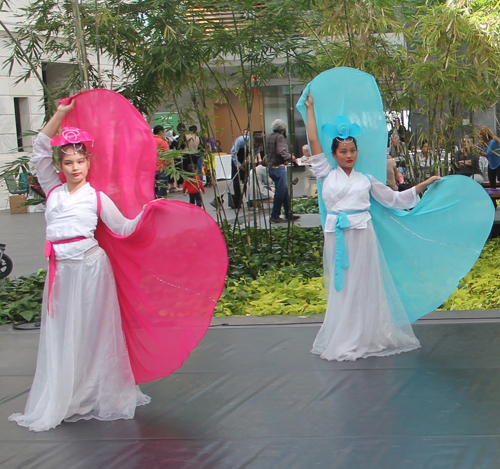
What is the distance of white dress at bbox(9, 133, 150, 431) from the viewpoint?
3543 millimetres

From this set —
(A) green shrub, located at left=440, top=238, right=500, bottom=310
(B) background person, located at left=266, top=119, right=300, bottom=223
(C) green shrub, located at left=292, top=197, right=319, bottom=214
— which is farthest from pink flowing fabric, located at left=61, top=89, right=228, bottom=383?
(C) green shrub, located at left=292, top=197, right=319, bottom=214

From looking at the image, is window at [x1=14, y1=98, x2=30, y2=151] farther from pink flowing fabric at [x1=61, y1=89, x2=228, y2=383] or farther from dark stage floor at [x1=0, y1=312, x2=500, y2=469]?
pink flowing fabric at [x1=61, y1=89, x2=228, y2=383]

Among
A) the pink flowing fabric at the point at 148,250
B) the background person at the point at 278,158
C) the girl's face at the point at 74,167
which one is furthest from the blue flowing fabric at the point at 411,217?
the background person at the point at 278,158

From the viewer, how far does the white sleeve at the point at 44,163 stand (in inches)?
143

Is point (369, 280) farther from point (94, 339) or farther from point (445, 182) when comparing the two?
point (94, 339)

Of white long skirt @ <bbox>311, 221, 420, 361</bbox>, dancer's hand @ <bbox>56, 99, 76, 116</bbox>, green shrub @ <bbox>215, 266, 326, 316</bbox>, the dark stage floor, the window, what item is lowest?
the dark stage floor

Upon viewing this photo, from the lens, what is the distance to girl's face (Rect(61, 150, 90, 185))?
355 centimetres

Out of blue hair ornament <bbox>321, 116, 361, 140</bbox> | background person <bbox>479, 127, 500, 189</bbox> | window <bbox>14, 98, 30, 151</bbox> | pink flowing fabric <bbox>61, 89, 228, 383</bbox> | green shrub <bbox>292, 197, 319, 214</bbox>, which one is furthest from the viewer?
window <bbox>14, 98, 30, 151</bbox>

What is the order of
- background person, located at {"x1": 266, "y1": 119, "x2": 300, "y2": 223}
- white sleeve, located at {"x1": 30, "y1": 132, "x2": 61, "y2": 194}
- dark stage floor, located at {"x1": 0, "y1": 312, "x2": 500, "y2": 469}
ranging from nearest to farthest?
dark stage floor, located at {"x1": 0, "y1": 312, "x2": 500, "y2": 469}
white sleeve, located at {"x1": 30, "y1": 132, "x2": 61, "y2": 194}
background person, located at {"x1": 266, "y1": 119, "x2": 300, "y2": 223}

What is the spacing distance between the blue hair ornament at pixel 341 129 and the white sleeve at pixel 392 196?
13.8 inches

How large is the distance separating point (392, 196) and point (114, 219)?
1.97 meters

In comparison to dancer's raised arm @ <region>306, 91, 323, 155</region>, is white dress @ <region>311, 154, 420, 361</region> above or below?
below

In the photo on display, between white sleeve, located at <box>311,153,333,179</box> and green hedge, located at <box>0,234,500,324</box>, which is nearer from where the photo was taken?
white sleeve, located at <box>311,153,333,179</box>

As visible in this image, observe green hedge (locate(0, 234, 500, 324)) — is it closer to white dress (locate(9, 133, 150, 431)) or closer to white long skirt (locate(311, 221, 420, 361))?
white long skirt (locate(311, 221, 420, 361))
